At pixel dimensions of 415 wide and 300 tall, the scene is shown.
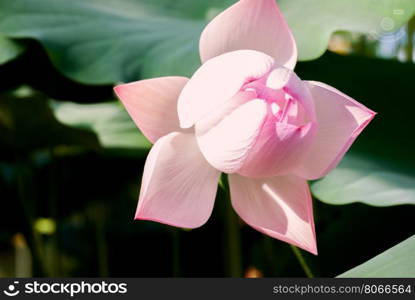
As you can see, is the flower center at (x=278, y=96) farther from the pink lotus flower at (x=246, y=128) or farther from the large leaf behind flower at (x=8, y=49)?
the large leaf behind flower at (x=8, y=49)

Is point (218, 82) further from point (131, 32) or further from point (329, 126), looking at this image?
point (131, 32)

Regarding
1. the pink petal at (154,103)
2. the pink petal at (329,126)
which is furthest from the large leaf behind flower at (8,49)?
the pink petal at (329,126)

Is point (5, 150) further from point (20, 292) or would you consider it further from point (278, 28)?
point (278, 28)

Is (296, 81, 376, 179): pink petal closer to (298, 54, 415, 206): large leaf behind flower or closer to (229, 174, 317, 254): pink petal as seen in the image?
(229, 174, 317, 254): pink petal

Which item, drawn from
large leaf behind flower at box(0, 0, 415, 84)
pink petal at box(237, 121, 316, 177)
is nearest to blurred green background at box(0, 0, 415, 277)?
large leaf behind flower at box(0, 0, 415, 84)

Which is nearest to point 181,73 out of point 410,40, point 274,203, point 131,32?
point 131,32

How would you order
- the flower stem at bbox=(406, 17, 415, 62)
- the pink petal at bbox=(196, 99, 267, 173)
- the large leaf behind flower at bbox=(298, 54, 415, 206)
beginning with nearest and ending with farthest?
the pink petal at bbox=(196, 99, 267, 173)
the large leaf behind flower at bbox=(298, 54, 415, 206)
the flower stem at bbox=(406, 17, 415, 62)

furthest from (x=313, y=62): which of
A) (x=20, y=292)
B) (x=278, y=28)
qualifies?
(x=20, y=292)

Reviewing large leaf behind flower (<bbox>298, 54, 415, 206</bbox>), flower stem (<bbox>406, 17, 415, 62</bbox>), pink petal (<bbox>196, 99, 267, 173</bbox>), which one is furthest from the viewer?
flower stem (<bbox>406, 17, 415, 62</bbox>)
